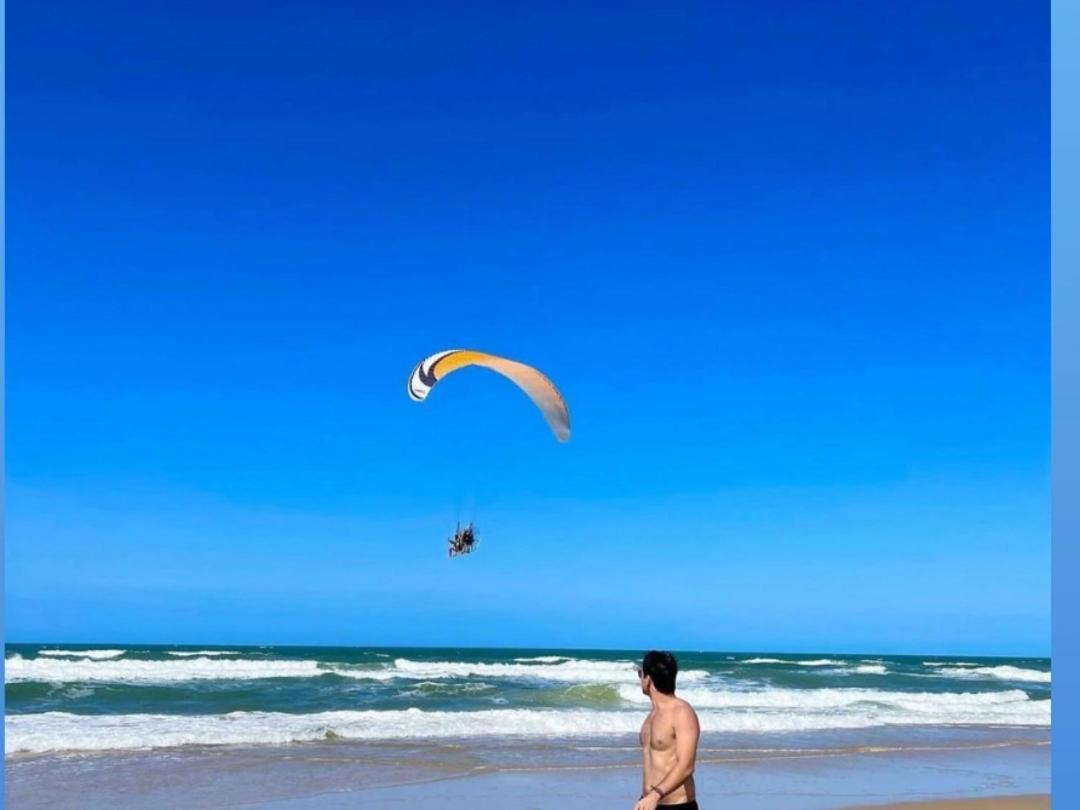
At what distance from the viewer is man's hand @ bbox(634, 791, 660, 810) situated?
5.39 meters

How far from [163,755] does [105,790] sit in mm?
2891

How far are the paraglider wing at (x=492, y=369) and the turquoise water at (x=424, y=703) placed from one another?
22.1 feet

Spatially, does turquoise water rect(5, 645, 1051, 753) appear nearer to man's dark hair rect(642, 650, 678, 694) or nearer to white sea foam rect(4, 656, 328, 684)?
white sea foam rect(4, 656, 328, 684)

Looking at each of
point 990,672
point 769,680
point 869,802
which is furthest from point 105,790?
point 990,672

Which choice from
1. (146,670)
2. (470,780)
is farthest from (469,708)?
(146,670)

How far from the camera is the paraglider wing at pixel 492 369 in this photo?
11750mm

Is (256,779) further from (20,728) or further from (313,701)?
(313,701)

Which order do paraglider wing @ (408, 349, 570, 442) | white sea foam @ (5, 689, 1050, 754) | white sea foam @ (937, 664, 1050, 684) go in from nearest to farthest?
paraglider wing @ (408, 349, 570, 442)
white sea foam @ (5, 689, 1050, 754)
white sea foam @ (937, 664, 1050, 684)

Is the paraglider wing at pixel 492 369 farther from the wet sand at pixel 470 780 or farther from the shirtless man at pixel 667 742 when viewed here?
the shirtless man at pixel 667 742

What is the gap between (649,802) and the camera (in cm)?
540

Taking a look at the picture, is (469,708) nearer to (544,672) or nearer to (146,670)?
(544,672)

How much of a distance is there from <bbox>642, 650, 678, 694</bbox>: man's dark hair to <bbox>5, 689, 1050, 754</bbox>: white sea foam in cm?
1190

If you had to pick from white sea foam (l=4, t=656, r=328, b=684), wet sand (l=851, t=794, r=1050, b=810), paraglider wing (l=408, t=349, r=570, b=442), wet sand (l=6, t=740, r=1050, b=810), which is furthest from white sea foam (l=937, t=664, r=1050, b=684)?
paraglider wing (l=408, t=349, r=570, b=442)

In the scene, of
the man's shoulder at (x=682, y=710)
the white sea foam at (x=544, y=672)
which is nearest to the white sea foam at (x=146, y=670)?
the white sea foam at (x=544, y=672)
